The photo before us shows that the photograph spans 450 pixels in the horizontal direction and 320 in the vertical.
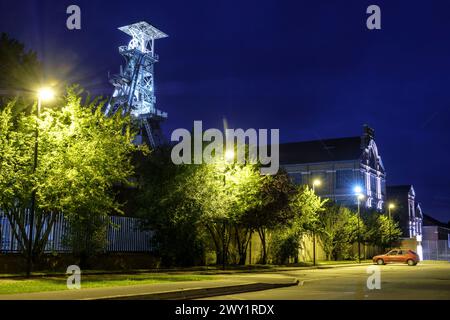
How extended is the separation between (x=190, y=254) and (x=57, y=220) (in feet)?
32.9

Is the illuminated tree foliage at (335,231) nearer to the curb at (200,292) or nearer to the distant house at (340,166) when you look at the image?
the distant house at (340,166)

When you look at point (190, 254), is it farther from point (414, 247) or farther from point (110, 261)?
point (414, 247)

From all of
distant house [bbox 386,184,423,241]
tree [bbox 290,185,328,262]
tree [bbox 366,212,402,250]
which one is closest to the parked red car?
tree [bbox 290,185,328,262]

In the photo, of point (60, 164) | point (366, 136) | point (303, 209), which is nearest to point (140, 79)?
point (366, 136)

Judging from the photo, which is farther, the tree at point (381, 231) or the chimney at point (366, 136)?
the chimney at point (366, 136)

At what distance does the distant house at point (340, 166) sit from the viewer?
293 ft

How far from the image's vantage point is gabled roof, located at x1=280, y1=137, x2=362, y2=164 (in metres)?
91.1

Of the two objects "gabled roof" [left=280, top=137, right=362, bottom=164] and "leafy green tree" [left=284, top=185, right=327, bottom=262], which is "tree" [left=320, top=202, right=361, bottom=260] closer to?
"leafy green tree" [left=284, top=185, right=327, bottom=262]

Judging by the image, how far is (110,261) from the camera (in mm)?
30750

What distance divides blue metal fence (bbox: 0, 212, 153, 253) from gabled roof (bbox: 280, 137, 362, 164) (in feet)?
199

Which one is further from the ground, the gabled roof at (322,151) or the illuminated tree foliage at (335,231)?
the gabled roof at (322,151)

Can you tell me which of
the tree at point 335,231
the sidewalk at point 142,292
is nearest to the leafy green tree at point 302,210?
the tree at point 335,231

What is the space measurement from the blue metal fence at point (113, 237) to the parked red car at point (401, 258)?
2800 cm

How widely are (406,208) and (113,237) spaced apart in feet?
276
